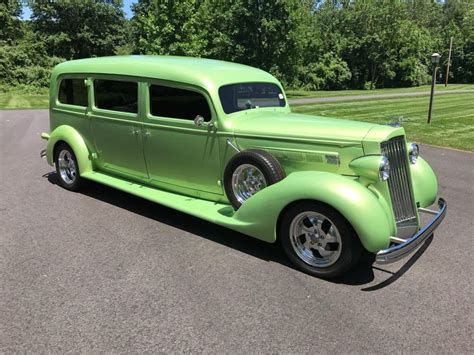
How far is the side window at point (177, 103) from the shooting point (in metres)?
4.94

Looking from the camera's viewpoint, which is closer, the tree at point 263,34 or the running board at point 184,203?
the running board at point 184,203

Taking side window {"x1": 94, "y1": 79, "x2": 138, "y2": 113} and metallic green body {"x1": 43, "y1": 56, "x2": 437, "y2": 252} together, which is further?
side window {"x1": 94, "y1": 79, "x2": 138, "y2": 113}

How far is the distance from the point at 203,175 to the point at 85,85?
248cm

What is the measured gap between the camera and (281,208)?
4.01 meters

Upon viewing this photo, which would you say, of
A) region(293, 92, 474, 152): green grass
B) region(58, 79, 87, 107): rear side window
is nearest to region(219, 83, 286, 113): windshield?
region(58, 79, 87, 107): rear side window

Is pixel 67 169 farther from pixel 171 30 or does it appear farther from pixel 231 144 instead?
pixel 171 30

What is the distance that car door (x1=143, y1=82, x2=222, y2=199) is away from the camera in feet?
16.2

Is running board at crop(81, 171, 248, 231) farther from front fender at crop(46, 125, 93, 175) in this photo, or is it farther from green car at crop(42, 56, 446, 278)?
front fender at crop(46, 125, 93, 175)

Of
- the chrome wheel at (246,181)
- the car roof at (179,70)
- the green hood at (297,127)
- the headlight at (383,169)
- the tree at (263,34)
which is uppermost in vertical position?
the tree at (263,34)

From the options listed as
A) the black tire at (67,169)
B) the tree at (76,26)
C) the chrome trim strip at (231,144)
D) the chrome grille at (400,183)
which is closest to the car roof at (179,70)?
the chrome trim strip at (231,144)

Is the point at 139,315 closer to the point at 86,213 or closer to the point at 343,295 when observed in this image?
the point at 343,295

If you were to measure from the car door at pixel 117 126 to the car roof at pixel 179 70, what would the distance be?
6.1 inches

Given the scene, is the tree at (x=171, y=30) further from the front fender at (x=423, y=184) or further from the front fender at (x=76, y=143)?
the front fender at (x=423, y=184)

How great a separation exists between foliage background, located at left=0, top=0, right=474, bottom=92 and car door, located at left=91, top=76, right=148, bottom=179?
72.2 feet
